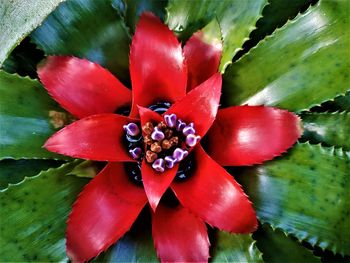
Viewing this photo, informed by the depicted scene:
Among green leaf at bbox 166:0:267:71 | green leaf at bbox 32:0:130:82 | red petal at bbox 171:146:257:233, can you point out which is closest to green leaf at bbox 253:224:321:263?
red petal at bbox 171:146:257:233

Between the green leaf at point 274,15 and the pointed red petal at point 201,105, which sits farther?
the green leaf at point 274,15

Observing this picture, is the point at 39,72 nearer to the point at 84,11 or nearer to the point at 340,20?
the point at 84,11

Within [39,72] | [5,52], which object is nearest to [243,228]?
[39,72]

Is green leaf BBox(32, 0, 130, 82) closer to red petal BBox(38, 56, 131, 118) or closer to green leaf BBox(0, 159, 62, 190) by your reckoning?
red petal BBox(38, 56, 131, 118)

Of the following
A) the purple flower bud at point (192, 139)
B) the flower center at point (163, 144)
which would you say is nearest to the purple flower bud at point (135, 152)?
the flower center at point (163, 144)

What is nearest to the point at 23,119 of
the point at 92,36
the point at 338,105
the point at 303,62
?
the point at 92,36

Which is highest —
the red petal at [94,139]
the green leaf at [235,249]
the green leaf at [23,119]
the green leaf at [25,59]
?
the green leaf at [25,59]

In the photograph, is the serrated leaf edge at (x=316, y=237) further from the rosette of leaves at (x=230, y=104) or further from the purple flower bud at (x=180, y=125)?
the purple flower bud at (x=180, y=125)
